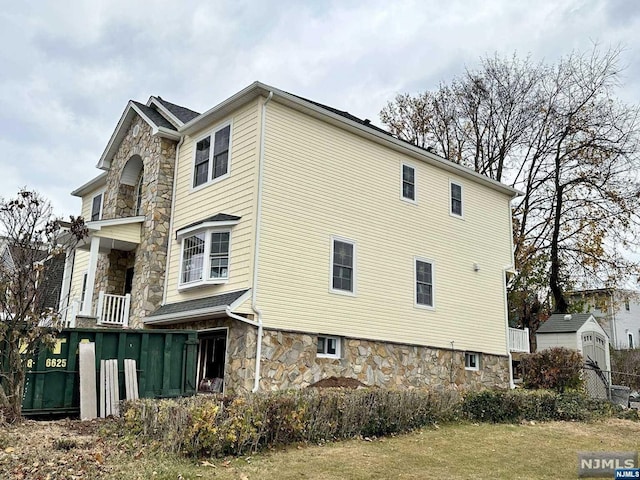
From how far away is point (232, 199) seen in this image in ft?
46.6

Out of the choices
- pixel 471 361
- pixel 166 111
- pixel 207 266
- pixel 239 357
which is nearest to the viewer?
pixel 239 357

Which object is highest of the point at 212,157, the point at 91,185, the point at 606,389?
the point at 91,185

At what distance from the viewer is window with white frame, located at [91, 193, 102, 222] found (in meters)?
21.7

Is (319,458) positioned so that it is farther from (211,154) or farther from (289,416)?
(211,154)

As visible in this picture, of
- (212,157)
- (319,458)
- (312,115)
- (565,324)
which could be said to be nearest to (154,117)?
(212,157)

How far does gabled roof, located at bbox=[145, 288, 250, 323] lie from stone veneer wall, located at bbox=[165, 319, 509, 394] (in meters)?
0.48

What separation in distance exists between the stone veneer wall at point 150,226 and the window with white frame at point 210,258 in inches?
55.0

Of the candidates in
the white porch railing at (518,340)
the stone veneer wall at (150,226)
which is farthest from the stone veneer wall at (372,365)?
the stone veneer wall at (150,226)

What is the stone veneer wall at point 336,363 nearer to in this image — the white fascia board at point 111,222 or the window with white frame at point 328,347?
the window with white frame at point 328,347

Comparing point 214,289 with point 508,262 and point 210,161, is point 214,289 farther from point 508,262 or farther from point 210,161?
point 508,262

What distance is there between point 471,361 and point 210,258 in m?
8.92

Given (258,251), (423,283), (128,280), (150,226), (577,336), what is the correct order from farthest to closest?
(577,336)
(128,280)
(423,283)
(150,226)
(258,251)

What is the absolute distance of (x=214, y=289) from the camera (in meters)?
13.8

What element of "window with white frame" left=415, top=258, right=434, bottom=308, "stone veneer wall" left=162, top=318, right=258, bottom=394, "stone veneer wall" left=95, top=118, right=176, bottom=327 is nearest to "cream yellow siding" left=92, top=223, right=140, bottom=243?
"stone veneer wall" left=95, top=118, right=176, bottom=327
